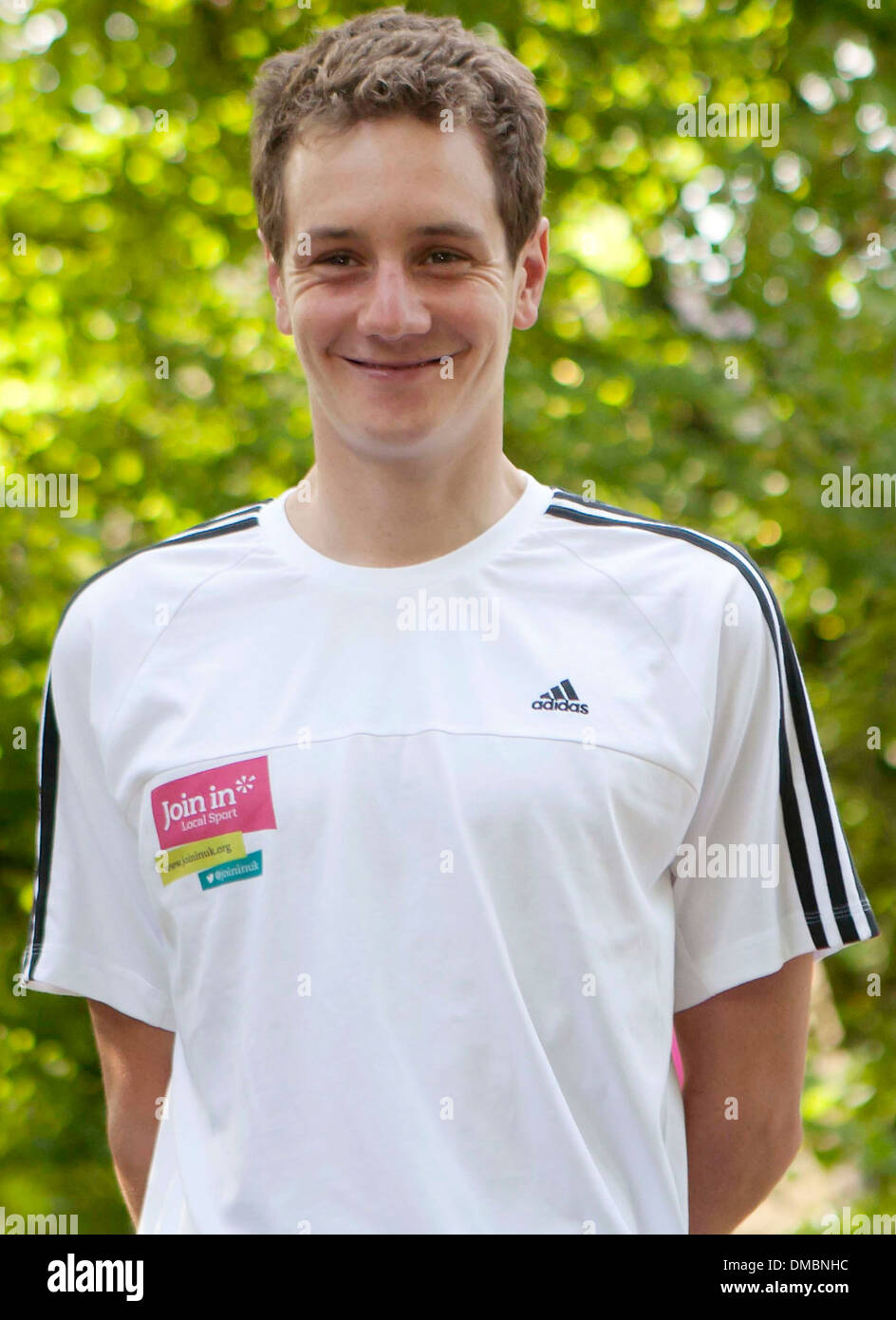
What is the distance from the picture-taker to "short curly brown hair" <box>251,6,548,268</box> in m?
1.78

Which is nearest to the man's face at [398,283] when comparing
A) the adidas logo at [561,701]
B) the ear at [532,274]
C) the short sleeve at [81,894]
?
the ear at [532,274]

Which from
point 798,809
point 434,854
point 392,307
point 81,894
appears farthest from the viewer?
point 81,894

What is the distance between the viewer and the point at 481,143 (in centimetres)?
182

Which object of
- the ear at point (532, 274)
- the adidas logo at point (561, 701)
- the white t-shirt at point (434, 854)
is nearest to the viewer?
the white t-shirt at point (434, 854)

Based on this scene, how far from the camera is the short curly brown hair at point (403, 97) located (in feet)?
5.83

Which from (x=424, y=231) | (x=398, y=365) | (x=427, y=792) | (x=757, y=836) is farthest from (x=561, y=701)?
(x=424, y=231)

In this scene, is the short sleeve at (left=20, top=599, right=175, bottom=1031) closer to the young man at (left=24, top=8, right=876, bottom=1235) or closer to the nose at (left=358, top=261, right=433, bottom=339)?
the young man at (left=24, top=8, right=876, bottom=1235)

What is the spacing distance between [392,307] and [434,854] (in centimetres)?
65

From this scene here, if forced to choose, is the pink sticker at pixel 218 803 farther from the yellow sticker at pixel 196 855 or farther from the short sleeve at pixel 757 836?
the short sleeve at pixel 757 836

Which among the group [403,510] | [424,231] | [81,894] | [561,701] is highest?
[424,231]

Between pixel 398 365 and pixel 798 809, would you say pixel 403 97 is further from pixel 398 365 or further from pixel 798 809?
pixel 798 809

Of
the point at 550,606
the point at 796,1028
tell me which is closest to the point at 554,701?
the point at 550,606

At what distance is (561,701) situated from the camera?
67.4 inches

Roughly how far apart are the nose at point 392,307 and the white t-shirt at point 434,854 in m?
0.29
